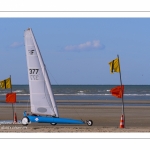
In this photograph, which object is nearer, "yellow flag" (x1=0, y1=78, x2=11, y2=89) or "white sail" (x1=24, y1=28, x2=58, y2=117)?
"white sail" (x1=24, y1=28, x2=58, y2=117)

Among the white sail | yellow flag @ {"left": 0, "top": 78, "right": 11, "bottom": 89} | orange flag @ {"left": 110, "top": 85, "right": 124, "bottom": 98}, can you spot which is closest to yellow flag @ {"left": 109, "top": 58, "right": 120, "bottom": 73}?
orange flag @ {"left": 110, "top": 85, "right": 124, "bottom": 98}

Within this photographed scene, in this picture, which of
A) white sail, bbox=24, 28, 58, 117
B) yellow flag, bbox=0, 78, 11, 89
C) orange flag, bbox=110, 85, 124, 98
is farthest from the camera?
yellow flag, bbox=0, 78, 11, 89

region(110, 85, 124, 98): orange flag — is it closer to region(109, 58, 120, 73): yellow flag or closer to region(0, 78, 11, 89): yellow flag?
region(109, 58, 120, 73): yellow flag

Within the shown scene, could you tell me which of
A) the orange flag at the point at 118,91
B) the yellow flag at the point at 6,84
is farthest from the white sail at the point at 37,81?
the orange flag at the point at 118,91

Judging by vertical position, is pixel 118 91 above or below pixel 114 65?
below

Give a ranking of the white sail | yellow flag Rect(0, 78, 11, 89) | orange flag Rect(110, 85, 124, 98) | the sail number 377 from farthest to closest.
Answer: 1. yellow flag Rect(0, 78, 11, 89)
2. orange flag Rect(110, 85, 124, 98)
3. the sail number 377
4. the white sail

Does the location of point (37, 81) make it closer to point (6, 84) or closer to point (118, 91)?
point (6, 84)

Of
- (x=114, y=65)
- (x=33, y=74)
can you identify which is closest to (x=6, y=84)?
(x=33, y=74)

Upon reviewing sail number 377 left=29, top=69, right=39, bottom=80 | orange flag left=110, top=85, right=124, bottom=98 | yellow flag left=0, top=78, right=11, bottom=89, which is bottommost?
orange flag left=110, top=85, right=124, bottom=98

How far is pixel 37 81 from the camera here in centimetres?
2205

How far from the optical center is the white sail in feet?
71.4

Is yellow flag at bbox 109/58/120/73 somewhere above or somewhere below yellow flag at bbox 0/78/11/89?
above
